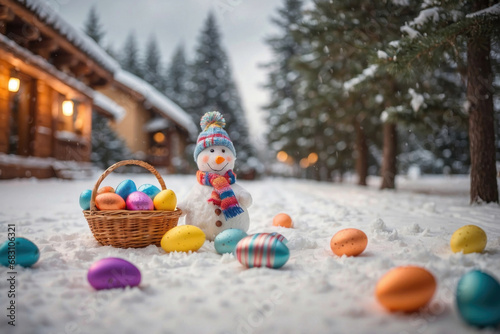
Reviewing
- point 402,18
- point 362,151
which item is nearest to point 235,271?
point 402,18

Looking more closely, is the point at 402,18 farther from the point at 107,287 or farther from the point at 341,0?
the point at 107,287

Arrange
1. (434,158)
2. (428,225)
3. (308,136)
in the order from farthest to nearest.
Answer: (434,158) < (308,136) < (428,225)

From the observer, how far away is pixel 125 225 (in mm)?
2600

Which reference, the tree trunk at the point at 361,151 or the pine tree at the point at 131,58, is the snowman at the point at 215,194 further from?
the pine tree at the point at 131,58

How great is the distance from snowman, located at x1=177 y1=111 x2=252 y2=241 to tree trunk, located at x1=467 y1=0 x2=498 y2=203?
4.51 meters

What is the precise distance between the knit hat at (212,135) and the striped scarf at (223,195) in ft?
1.00

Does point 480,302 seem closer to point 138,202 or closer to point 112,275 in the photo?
point 112,275

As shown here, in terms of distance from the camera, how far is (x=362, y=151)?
12.2m

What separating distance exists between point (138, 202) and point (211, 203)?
648 millimetres

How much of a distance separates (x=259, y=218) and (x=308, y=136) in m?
13.2

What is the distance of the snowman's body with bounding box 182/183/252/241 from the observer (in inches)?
115

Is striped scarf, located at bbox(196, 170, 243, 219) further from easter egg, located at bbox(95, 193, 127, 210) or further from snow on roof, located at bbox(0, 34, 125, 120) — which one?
snow on roof, located at bbox(0, 34, 125, 120)

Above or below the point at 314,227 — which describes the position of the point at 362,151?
above

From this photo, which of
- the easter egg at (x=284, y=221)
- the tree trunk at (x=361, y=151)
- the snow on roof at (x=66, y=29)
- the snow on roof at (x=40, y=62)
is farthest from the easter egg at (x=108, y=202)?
the tree trunk at (x=361, y=151)
